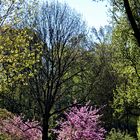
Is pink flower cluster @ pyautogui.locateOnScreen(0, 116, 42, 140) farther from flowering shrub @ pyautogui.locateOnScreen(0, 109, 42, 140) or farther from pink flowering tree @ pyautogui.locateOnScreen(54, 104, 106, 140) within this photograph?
pink flowering tree @ pyautogui.locateOnScreen(54, 104, 106, 140)

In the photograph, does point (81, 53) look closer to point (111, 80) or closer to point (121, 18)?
point (121, 18)

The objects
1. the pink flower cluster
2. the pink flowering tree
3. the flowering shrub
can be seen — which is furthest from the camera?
the pink flower cluster

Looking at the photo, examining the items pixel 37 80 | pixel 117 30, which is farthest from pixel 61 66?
pixel 117 30

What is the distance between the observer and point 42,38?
27703 mm

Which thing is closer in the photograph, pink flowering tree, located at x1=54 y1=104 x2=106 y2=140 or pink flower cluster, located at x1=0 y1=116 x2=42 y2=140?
pink flowering tree, located at x1=54 y1=104 x2=106 y2=140

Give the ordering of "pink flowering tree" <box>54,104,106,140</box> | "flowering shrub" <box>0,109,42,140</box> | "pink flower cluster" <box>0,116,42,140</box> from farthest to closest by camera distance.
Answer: "pink flower cluster" <box>0,116,42,140</box>, "flowering shrub" <box>0,109,42,140</box>, "pink flowering tree" <box>54,104,106,140</box>

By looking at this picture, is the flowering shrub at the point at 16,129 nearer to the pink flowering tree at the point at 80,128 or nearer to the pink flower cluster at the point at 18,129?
the pink flower cluster at the point at 18,129

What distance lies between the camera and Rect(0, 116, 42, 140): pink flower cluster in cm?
2368

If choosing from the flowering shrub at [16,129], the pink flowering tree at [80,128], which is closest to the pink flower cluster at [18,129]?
the flowering shrub at [16,129]

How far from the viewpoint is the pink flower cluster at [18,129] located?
23681 millimetres

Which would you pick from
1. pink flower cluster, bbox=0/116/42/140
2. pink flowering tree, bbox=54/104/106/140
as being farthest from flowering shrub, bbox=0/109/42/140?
pink flowering tree, bbox=54/104/106/140

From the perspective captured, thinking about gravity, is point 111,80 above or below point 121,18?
above

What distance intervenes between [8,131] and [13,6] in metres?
9.00

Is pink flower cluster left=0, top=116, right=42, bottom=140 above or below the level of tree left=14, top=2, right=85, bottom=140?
below
